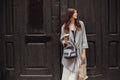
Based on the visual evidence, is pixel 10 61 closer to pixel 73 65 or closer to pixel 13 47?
pixel 13 47

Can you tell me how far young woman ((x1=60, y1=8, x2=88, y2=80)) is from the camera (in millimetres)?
9547

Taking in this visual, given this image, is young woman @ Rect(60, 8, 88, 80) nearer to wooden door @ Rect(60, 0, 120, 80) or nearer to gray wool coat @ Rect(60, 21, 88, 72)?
gray wool coat @ Rect(60, 21, 88, 72)

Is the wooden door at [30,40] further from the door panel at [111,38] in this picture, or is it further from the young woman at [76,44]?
the young woman at [76,44]

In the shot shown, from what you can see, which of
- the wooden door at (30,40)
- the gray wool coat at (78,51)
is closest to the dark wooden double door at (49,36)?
the wooden door at (30,40)

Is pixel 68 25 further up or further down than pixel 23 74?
further up

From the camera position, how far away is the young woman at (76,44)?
955cm

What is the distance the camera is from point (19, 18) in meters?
11.2

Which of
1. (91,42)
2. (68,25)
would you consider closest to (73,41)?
(68,25)

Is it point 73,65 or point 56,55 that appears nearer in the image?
point 73,65

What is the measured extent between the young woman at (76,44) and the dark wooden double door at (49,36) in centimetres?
150

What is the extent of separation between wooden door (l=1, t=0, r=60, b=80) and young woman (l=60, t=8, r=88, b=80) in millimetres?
1561

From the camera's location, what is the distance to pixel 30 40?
1123 cm

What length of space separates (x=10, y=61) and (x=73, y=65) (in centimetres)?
224

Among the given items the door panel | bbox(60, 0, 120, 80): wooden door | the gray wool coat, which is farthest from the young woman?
the door panel
